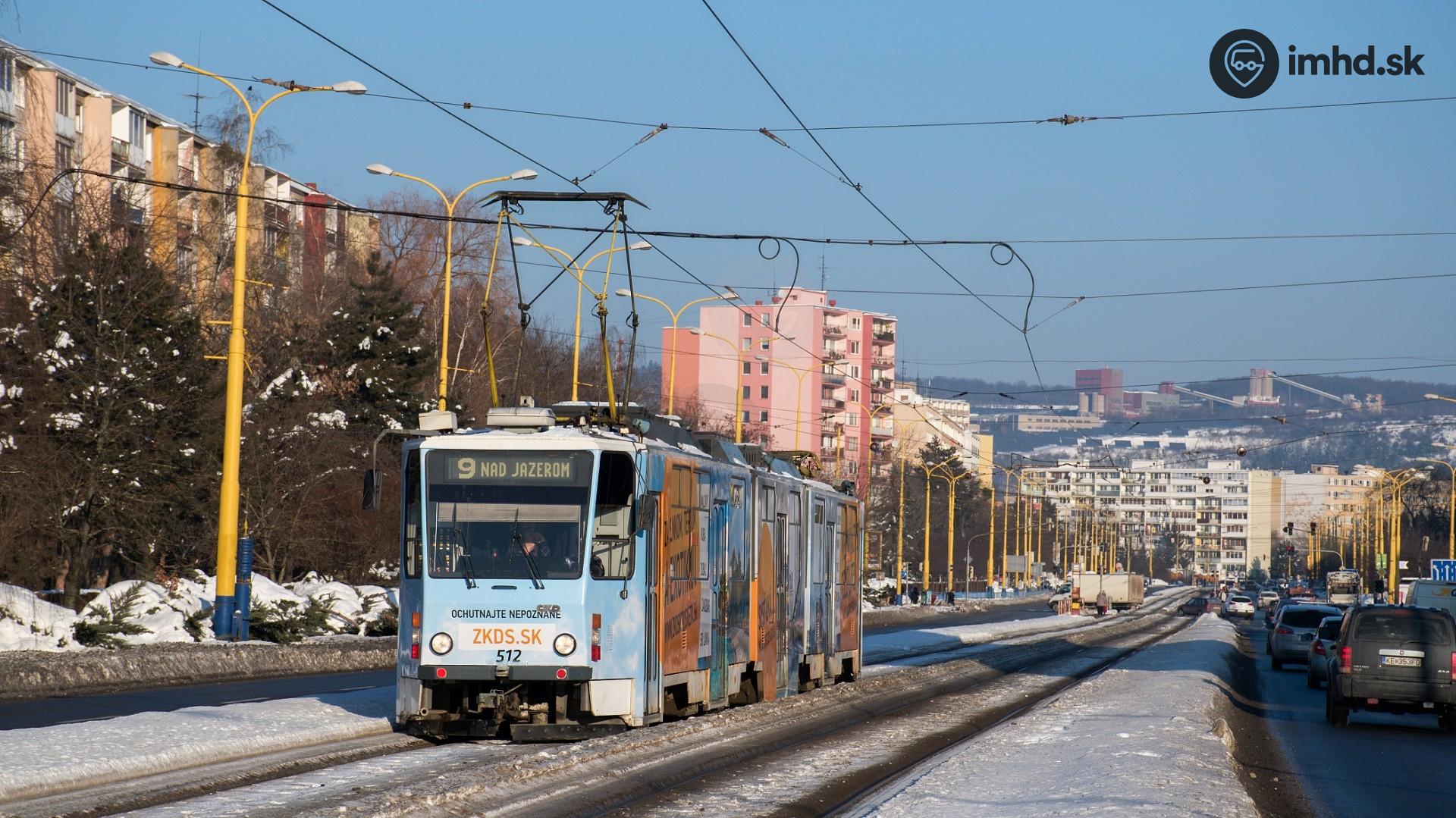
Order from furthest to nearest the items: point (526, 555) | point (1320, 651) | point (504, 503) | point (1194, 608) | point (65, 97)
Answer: point (1194, 608)
point (65, 97)
point (1320, 651)
point (504, 503)
point (526, 555)

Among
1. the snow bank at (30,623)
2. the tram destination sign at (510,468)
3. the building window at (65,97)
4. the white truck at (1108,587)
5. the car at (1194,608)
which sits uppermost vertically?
the building window at (65,97)

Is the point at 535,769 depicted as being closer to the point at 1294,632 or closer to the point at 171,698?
the point at 171,698

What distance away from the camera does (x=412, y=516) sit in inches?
635

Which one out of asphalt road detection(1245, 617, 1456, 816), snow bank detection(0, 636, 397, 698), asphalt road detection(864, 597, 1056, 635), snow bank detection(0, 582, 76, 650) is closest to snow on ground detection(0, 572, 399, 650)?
snow bank detection(0, 582, 76, 650)

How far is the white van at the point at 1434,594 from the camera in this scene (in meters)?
49.1

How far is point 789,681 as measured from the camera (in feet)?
76.4

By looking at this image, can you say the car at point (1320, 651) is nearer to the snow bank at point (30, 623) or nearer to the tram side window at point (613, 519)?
the tram side window at point (613, 519)

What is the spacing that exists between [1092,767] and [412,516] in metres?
6.61

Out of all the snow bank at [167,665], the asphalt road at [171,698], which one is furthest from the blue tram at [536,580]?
the snow bank at [167,665]

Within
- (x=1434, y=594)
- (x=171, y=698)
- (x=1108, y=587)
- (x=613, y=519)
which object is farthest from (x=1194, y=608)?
(x=613, y=519)

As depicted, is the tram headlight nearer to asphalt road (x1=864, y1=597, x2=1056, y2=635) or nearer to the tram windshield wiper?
the tram windshield wiper

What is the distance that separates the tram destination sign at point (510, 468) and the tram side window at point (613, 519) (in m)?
0.30


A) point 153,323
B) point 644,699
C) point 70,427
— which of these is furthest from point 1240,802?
point 153,323

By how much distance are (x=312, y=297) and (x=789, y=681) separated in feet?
148
